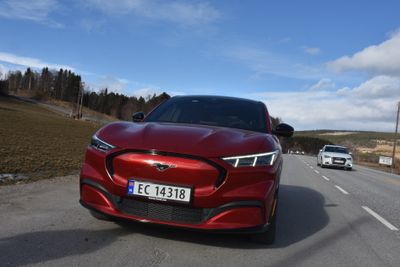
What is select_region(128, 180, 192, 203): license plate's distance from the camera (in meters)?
4.25

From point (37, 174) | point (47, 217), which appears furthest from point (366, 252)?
point (37, 174)

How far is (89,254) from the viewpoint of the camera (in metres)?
4.05

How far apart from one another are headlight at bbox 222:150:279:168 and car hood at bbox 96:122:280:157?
47 millimetres

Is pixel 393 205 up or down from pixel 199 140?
down

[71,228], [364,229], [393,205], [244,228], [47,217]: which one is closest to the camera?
[244,228]

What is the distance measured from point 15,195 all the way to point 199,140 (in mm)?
3648

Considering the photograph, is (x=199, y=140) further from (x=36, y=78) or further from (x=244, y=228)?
(x=36, y=78)

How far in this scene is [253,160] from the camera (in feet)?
14.5

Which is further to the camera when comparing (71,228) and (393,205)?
(393,205)

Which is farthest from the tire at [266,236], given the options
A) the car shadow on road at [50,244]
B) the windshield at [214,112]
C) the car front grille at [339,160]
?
the car front grille at [339,160]

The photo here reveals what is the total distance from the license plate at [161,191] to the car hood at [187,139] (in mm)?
332

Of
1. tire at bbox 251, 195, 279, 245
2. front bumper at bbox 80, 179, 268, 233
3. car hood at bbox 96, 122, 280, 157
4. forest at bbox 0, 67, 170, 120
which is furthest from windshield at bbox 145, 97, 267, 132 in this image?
forest at bbox 0, 67, 170, 120

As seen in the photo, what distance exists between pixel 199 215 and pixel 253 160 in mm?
728

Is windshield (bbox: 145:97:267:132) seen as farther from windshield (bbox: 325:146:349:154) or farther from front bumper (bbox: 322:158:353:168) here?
windshield (bbox: 325:146:349:154)
